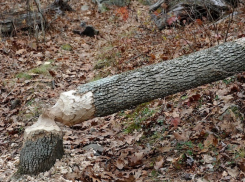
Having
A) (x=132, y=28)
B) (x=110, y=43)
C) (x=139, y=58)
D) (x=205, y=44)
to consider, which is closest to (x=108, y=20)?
(x=132, y=28)

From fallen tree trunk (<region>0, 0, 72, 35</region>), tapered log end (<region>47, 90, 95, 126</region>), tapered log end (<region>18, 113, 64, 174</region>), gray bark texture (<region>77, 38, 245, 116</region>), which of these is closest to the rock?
fallen tree trunk (<region>0, 0, 72, 35</region>)

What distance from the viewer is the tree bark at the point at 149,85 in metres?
3.73

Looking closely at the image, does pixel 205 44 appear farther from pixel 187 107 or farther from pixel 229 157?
pixel 229 157

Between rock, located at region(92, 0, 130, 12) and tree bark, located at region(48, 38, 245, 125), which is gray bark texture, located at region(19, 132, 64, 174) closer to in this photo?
tree bark, located at region(48, 38, 245, 125)

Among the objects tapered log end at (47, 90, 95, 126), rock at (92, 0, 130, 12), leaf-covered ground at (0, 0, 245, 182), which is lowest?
leaf-covered ground at (0, 0, 245, 182)

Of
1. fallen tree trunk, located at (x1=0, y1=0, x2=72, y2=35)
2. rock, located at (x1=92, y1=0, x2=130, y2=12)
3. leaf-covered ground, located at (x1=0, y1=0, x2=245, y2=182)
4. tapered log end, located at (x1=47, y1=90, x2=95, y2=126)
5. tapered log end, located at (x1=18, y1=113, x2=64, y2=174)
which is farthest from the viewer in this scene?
rock, located at (x1=92, y1=0, x2=130, y2=12)

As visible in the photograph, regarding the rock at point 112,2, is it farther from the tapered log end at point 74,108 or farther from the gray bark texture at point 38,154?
the gray bark texture at point 38,154

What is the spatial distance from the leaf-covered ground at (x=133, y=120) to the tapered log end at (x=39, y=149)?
11cm

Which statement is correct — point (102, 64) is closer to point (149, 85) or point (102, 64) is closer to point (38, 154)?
point (149, 85)

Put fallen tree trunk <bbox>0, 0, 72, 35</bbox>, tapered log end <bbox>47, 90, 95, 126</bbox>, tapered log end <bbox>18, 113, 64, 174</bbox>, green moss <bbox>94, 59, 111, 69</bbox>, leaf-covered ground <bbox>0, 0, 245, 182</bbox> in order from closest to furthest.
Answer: leaf-covered ground <bbox>0, 0, 245, 182</bbox>, tapered log end <bbox>18, 113, 64, 174</bbox>, tapered log end <bbox>47, 90, 95, 126</bbox>, green moss <bbox>94, 59, 111, 69</bbox>, fallen tree trunk <bbox>0, 0, 72, 35</bbox>

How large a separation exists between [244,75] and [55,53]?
593cm

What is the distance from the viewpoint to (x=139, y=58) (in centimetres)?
697

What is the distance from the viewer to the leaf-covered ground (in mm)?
3443

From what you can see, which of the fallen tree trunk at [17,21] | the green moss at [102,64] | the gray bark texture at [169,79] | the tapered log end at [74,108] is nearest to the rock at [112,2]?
the fallen tree trunk at [17,21]
